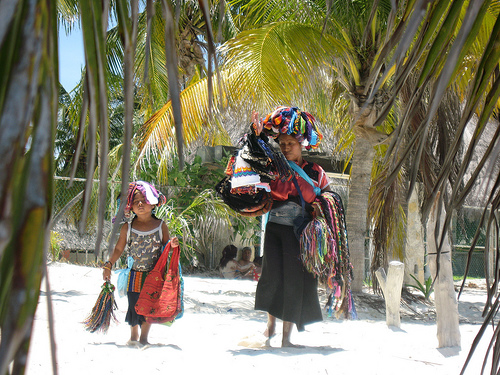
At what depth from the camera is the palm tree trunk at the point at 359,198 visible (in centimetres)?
791

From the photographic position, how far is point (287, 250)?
4.30 metres

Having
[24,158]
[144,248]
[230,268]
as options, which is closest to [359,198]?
[230,268]

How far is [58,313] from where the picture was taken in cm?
542

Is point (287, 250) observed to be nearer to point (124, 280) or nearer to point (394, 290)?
point (124, 280)

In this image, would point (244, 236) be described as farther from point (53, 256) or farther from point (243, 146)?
point (243, 146)

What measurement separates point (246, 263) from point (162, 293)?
734 centimetres

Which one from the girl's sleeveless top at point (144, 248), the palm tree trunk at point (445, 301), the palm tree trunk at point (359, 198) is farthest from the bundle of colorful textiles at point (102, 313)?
the palm tree trunk at point (359, 198)

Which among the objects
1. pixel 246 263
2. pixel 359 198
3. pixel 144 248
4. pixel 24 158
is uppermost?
pixel 359 198

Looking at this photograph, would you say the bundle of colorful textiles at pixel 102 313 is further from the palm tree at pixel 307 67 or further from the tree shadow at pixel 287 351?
the palm tree at pixel 307 67

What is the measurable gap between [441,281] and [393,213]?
11.8ft

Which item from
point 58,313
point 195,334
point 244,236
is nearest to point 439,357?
point 195,334

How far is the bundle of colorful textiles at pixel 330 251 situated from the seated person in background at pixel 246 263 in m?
6.93

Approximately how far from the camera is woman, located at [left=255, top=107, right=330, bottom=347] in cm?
→ 427

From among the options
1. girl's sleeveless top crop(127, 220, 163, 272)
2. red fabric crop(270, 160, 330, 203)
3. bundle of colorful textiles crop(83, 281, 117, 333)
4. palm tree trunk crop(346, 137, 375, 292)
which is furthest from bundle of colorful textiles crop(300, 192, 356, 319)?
palm tree trunk crop(346, 137, 375, 292)
